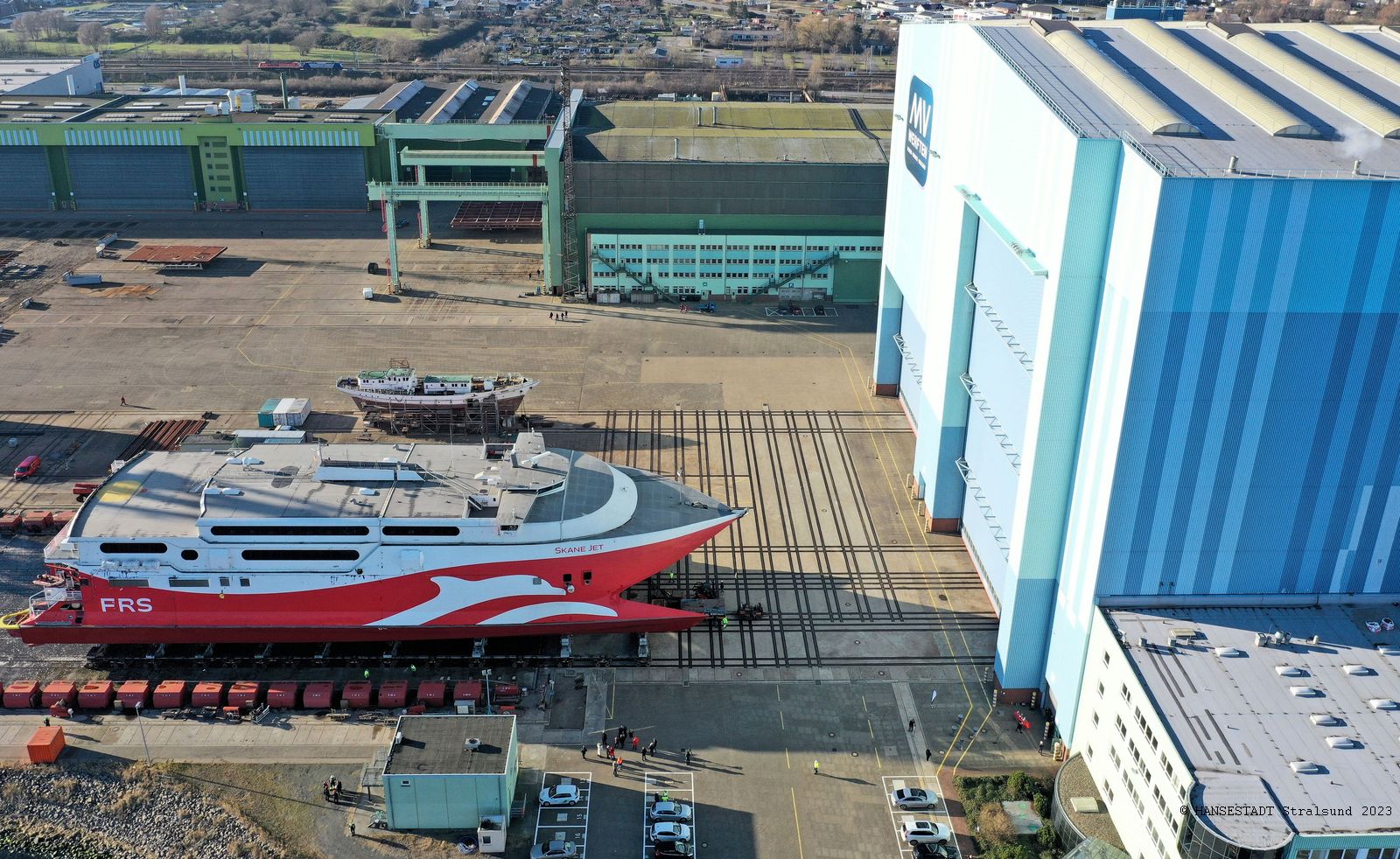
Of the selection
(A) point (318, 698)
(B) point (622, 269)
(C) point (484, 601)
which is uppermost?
(B) point (622, 269)

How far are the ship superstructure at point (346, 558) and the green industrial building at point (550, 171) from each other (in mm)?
45638

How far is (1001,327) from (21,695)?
147 feet

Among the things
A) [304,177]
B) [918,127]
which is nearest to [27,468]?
[918,127]

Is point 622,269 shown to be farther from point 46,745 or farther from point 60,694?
point 46,745

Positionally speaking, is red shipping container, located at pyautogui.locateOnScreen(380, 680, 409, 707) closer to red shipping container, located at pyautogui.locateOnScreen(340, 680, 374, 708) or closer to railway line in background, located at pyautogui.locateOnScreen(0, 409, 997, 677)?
red shipping container, located at pyautogui.locateOnScreen(340, 680, 374, 708)

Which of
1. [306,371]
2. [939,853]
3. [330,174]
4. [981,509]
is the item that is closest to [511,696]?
[939,853]

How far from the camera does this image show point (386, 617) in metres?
50.6

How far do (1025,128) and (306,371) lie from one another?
53438 millimetres

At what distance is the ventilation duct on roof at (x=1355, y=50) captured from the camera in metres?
52.7

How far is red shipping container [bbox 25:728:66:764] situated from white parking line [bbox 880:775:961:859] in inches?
1266

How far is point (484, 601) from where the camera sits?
50562mm

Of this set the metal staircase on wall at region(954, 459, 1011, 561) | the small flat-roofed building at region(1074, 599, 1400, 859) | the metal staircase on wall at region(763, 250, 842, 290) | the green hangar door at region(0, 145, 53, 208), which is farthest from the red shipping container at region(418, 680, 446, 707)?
the green hangar door at region(0, 145, 53, 208)

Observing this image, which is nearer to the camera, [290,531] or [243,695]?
[243,695]

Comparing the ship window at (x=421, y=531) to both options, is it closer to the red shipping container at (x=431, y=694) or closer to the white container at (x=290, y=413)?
the red shipping container at (x=431, y=694)
